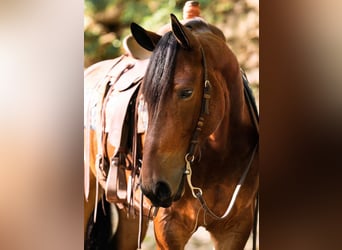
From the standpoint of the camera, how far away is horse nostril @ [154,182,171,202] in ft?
5.53

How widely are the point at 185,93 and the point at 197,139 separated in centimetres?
15

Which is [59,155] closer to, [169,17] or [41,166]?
[41,166]

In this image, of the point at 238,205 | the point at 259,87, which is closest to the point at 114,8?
the point at 259,87

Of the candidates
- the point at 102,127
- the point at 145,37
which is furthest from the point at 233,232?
the point at 145,37

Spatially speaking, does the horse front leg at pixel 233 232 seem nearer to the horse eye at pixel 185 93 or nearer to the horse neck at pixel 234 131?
the horse neck at pixel 234 131

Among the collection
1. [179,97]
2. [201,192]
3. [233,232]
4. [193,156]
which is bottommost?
[233,232]

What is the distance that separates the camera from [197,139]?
5.52 ft

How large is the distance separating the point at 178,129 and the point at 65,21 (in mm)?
723

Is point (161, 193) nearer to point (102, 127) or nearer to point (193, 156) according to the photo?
point (193, 156)

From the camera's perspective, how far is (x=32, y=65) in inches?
83.7

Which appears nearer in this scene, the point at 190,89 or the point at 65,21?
the point at 190,89

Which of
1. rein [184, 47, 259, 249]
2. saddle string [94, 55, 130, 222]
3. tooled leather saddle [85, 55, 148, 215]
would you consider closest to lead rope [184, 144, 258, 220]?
rein [184, 47, 259, 249]

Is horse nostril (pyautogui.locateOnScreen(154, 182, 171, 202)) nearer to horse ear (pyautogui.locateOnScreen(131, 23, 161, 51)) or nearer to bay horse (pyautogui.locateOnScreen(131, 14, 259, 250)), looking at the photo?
bay horse (pyautogui.locateOnScreen(131, 14, 259, 250))

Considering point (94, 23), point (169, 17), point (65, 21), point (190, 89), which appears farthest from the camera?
point (65, 21)
